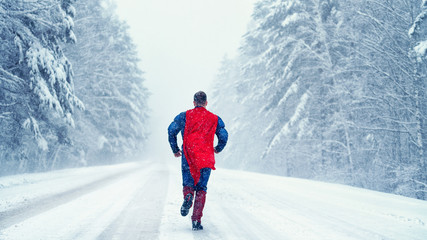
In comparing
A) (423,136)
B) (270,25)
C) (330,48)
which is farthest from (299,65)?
(423,136)

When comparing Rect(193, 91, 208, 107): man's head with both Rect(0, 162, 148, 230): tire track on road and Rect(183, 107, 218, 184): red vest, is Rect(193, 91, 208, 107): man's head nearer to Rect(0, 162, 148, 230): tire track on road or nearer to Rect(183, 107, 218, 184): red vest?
Rect(183, 107, 218, 184): red vest

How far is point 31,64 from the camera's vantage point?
9398 millimetres

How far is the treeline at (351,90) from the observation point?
11023mm

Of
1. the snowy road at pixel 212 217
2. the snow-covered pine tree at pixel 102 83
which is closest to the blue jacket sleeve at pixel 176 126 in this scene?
the snowy road at pixel 212 217

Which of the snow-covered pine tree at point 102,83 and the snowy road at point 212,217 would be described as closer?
the snowy road at point 212,217

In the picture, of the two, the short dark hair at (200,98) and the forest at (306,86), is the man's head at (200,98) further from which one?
the forest at (306,86)

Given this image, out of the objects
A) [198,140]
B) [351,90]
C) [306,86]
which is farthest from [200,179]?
[306,86]

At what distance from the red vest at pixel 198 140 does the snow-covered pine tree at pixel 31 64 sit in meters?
7.82

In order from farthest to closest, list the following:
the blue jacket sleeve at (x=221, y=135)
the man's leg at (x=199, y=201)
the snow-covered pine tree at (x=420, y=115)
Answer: the snow-covered pine tree at (x=420, y=115)
the blue jacket sleeve at (x=221, y=135)
the man's leg at (x=199, y=201)

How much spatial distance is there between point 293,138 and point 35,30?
14.0 m

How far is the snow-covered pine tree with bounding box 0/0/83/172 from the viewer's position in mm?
9164

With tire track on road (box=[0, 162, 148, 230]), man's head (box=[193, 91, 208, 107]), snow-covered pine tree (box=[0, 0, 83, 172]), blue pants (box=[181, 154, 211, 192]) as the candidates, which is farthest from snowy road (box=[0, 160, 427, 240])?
snow-covered pine tree (box=[0, 0, 83, 172])

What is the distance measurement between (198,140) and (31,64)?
26.6 feet

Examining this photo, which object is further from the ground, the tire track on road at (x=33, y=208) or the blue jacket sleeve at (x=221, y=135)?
the blue jacket sleeve at (x=221, y=135)
